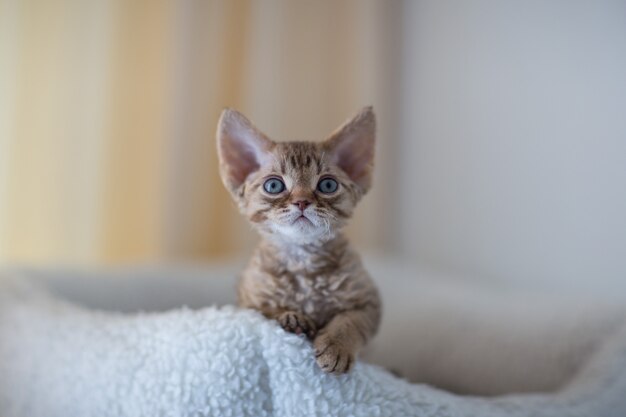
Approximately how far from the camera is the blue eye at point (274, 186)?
781 mm

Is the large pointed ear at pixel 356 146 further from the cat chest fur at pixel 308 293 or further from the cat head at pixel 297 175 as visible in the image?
the cat chest fur at pixel 308 293

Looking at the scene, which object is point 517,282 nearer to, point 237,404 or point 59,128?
point 237,404

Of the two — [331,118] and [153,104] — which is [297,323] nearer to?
[153,104]

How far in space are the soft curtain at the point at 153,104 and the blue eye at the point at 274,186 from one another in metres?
0.91

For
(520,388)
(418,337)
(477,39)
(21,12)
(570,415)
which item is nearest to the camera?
(570,415)

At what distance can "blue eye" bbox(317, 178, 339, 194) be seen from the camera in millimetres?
782

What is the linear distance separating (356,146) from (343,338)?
0.29 meters

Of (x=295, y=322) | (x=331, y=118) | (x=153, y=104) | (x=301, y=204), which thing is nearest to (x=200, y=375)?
(x=295, y=322)

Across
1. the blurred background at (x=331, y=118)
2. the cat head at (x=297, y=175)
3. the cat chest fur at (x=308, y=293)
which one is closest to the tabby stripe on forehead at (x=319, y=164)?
the cat head at (x=297, y=175)

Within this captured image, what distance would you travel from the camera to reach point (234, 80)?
5.76ft

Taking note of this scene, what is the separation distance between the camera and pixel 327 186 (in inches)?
31.0

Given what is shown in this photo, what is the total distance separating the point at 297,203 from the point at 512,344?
24.2 inches

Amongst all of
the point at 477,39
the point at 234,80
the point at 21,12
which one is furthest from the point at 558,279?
the point at 21,12

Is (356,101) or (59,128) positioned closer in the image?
(59,128)
